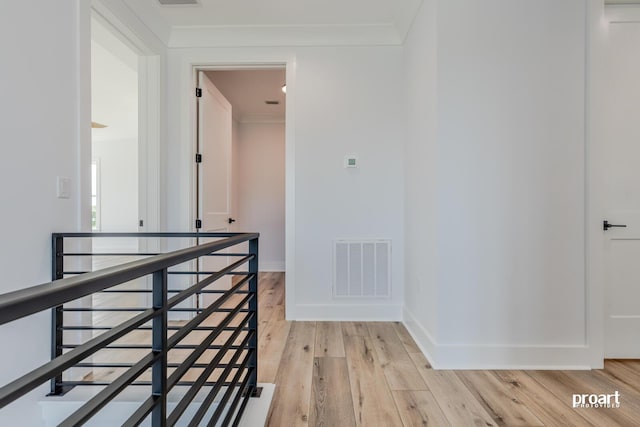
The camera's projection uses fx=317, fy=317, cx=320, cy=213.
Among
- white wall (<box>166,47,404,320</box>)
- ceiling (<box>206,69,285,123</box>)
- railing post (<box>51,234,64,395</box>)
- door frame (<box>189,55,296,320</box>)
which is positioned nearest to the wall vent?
white wall (<box>166,47,404,320</box>)

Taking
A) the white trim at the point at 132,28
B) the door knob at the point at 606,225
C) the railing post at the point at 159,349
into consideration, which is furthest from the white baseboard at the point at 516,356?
the white trim at the point at 132,28

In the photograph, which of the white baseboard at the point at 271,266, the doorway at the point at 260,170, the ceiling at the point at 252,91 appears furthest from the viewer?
the white baseboard at the point at 271,266

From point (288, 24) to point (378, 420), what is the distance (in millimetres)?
3012

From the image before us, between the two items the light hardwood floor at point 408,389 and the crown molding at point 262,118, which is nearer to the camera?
the light hardwood floor at point 408,389

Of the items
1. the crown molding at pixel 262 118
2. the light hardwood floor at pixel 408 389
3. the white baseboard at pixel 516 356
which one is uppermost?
the crown molding at pixel 262 118

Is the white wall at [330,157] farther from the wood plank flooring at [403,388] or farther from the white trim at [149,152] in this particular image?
the wood plank flooring at [403,388]

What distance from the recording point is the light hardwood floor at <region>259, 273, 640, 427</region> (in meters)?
1.57

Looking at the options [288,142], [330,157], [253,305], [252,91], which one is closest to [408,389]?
[253,305]

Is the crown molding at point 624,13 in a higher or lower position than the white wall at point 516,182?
higher

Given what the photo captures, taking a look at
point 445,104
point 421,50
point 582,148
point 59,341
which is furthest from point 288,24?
point 59,341

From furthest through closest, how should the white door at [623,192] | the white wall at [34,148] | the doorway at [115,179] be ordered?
1. the doorway at [115,179]
2. the white door at [623,192]
3. the white wall at [34,148]

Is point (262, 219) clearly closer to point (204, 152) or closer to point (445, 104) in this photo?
point (204, 152)

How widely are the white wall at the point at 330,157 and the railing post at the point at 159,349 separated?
212 centimetres

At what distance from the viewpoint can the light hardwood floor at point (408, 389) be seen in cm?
157
